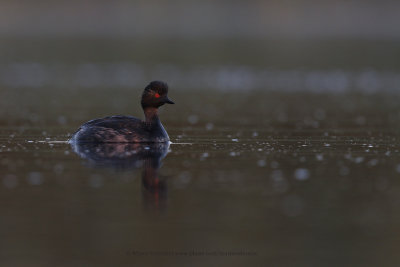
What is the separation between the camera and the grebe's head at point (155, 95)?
58.8ft

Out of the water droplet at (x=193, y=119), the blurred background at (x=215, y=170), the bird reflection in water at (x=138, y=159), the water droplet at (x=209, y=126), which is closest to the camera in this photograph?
the blurred background at (x=215, y=170)

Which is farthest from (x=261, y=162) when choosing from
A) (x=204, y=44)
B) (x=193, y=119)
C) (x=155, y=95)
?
(x=204, y=44)

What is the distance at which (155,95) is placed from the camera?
1802 centimetres

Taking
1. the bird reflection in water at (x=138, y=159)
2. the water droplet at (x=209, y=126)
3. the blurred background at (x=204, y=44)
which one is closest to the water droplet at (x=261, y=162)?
the bird reflection in water at (x=138, y=159)

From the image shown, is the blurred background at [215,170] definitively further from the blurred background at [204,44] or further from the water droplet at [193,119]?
the blurred background at [204,44]

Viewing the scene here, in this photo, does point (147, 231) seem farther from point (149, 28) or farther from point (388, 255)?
point (149, 28)

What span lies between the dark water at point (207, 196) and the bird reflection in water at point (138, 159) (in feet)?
0.11

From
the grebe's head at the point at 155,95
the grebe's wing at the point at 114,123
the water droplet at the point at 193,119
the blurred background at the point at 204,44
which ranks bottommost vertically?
the water droplet at the point at 193,119

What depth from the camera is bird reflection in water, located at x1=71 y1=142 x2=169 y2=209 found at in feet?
39.8

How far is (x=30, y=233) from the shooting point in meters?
10.0

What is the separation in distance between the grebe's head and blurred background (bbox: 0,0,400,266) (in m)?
0.85

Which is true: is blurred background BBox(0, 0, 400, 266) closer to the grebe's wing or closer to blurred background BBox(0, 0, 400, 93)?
blurred background BBox(0, 0, 400, 93)

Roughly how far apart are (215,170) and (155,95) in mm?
4479

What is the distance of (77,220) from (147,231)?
3.17 ft
